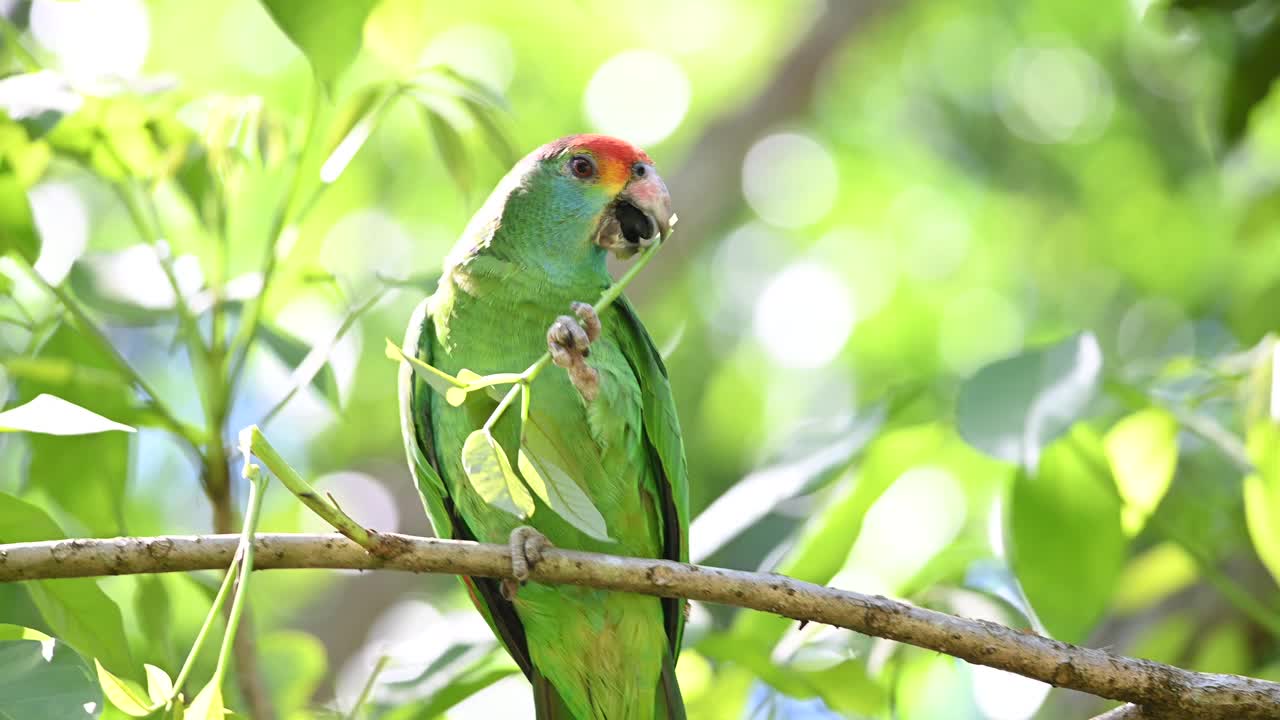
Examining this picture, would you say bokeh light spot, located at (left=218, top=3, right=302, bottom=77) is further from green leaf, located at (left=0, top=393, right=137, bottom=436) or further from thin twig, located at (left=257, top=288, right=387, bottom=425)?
green leaf, located at (left=0, top=393, right=137, bottom=436)

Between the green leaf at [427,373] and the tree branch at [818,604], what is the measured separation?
0.63ft

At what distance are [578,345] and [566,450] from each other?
0.20m

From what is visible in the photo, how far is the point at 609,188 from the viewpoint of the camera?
8.36ft

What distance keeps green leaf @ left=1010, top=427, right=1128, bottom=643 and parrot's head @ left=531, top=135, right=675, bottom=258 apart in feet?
3.47

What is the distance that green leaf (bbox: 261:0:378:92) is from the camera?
1596 millimetres

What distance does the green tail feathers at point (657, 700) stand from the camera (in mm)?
2195

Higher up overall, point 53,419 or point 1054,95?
point 1054,95

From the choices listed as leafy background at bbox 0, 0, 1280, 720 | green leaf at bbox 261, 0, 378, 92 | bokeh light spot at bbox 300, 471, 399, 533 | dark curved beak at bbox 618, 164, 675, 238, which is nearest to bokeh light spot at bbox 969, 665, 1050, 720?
leafy background at bbox 0, 0, 1280, 720

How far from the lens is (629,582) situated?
1528 millimetres

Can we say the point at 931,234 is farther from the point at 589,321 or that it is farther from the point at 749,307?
the point at 589,321

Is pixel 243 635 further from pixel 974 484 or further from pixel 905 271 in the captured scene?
pixel 905 271

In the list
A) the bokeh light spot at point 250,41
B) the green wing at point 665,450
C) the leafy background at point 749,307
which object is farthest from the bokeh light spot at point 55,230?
the bokeh light spot at point 250,41

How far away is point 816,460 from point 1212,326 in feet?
5.44

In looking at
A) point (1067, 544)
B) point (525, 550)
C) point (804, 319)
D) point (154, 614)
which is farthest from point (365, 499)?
point (1067, 544)
